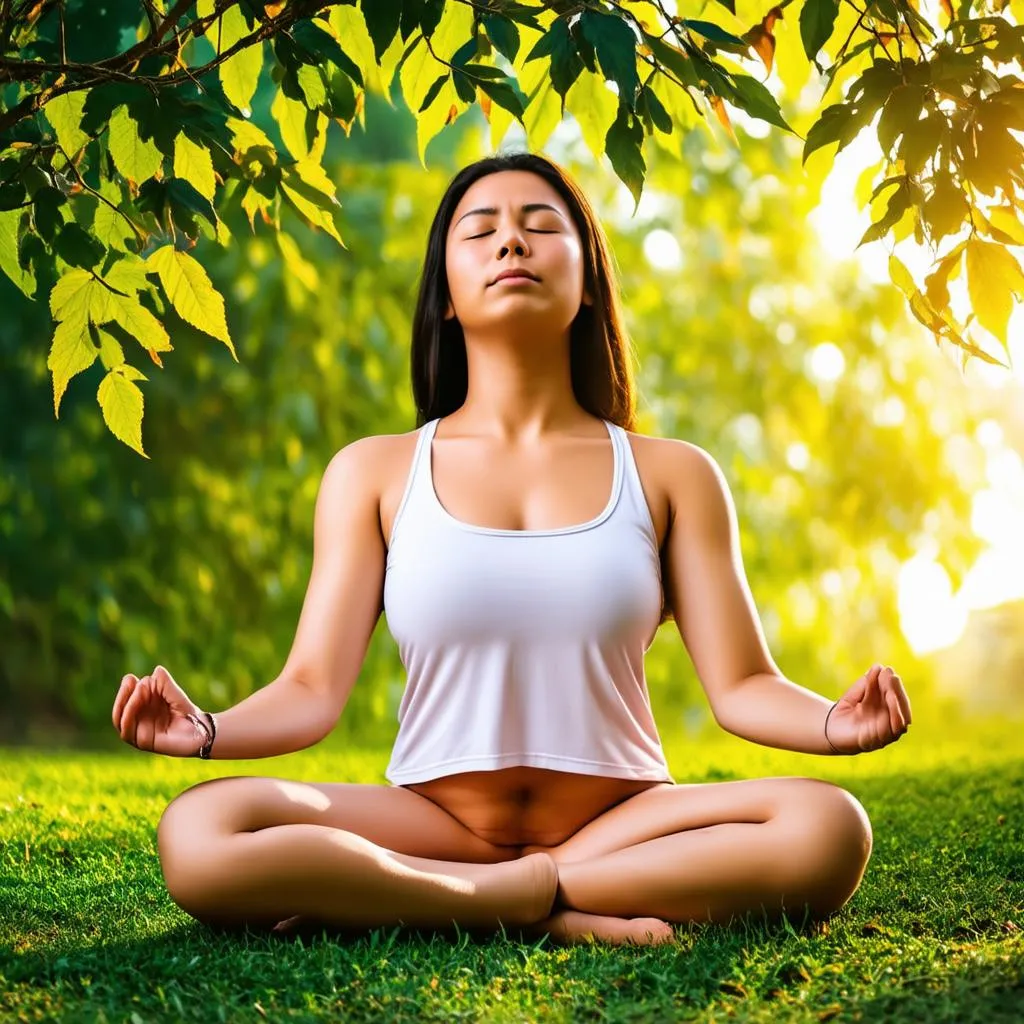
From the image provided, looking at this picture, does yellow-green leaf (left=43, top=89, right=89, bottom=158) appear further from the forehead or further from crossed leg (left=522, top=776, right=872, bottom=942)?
crossed leg (left=522, top=776, right=872, bottom=942)

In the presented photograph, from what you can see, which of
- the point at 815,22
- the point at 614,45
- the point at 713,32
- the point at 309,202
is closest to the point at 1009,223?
the point at 815,22

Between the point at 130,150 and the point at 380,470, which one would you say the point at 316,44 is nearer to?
the point at 130,150

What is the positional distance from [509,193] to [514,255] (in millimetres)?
153

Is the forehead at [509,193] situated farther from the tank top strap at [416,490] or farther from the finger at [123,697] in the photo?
the finger at [123,697]

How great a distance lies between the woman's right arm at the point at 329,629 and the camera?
243cm

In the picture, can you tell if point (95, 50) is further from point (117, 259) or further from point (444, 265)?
point (444, 265)

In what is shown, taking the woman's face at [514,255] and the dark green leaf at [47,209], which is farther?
the woman's face at [514,255]

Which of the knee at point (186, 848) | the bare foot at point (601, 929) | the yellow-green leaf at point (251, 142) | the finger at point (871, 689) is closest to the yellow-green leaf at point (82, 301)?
the yellow-green leaf at point (251, 142)

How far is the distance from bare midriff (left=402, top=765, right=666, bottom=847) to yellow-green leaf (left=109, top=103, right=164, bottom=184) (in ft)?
3.69

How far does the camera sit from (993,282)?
208cm

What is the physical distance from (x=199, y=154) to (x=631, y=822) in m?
1.30

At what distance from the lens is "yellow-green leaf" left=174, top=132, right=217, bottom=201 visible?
7.11 feet

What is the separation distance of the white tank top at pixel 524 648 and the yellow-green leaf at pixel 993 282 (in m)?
0.76

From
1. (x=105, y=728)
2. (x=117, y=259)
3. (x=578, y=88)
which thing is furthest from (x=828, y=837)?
(x=105, y=728)
